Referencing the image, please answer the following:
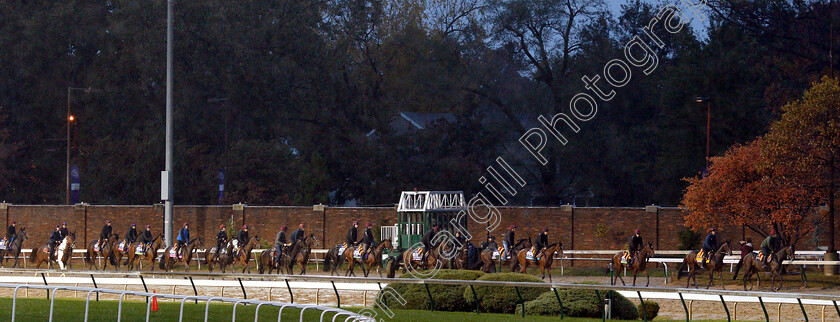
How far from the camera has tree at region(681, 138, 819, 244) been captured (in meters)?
29.9

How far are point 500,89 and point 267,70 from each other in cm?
1395

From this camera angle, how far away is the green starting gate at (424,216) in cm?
3247

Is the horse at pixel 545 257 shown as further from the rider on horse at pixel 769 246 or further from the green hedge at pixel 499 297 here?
the green hedge at pixel 499 297

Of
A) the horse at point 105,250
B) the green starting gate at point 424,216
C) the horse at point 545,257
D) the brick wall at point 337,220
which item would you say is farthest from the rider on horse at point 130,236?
the horse at point 545,257

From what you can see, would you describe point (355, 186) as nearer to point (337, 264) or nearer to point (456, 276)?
point (337, 264)

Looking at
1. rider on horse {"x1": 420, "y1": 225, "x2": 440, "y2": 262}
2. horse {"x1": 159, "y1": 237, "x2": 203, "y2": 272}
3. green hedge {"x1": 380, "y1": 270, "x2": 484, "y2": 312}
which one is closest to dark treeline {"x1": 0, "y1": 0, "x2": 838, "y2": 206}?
horse {"x1": 159, "y1": 237, "x2": 203, "y2": 272}

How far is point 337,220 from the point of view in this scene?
4012 cm

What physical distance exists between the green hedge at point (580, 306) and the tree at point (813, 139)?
45.2 feet

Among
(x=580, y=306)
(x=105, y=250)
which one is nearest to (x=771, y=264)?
(x=580, y=306)

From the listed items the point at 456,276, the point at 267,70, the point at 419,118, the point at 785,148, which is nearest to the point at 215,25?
the point at 267,70

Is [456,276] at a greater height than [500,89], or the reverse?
[500,89]

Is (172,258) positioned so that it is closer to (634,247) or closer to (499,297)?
(634,247)

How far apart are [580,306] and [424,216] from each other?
49.7 ft

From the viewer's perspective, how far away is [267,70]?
171 feet
